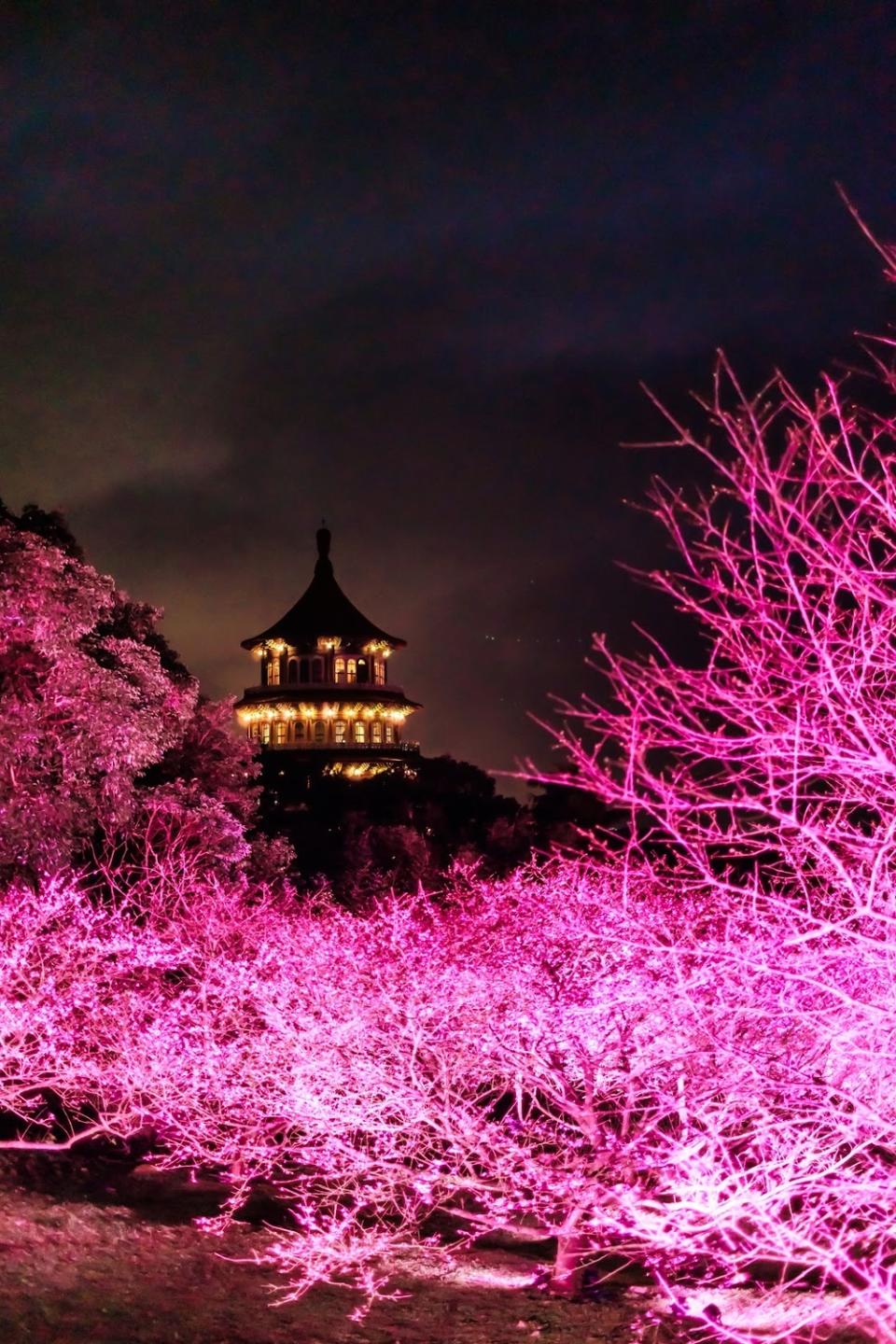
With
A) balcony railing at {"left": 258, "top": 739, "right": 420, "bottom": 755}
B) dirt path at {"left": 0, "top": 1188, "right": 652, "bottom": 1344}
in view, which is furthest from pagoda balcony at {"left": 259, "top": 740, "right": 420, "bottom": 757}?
dirt path at {"left": 0, "top": 1188, "right": 652, "bottom": 1344}

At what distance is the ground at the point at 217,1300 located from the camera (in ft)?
31.3

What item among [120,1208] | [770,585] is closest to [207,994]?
[120,1208]

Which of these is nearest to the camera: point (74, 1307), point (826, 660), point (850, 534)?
point (826, 660)

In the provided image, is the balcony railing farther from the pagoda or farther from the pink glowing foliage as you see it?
the pink glowing foliage

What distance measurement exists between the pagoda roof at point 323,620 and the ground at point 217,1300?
184 ft

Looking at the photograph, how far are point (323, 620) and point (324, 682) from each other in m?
3.26

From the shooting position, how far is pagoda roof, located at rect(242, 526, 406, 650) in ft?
221

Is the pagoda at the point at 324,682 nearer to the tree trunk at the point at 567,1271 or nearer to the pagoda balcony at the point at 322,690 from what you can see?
the pagoda balcony at the point at 322,690

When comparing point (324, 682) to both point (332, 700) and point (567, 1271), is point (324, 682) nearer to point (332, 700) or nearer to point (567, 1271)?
point (332, 700)

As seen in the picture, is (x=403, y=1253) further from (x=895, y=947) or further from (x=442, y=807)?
(x=442, y=807)

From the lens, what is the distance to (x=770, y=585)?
5.03 meters

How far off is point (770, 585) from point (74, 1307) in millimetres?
7904

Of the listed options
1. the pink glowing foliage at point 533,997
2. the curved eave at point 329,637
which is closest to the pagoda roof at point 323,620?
the curved eave at point 329,637

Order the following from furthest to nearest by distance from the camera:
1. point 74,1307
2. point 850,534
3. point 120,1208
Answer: point 120,1208
point 74,1307
point 850,534
